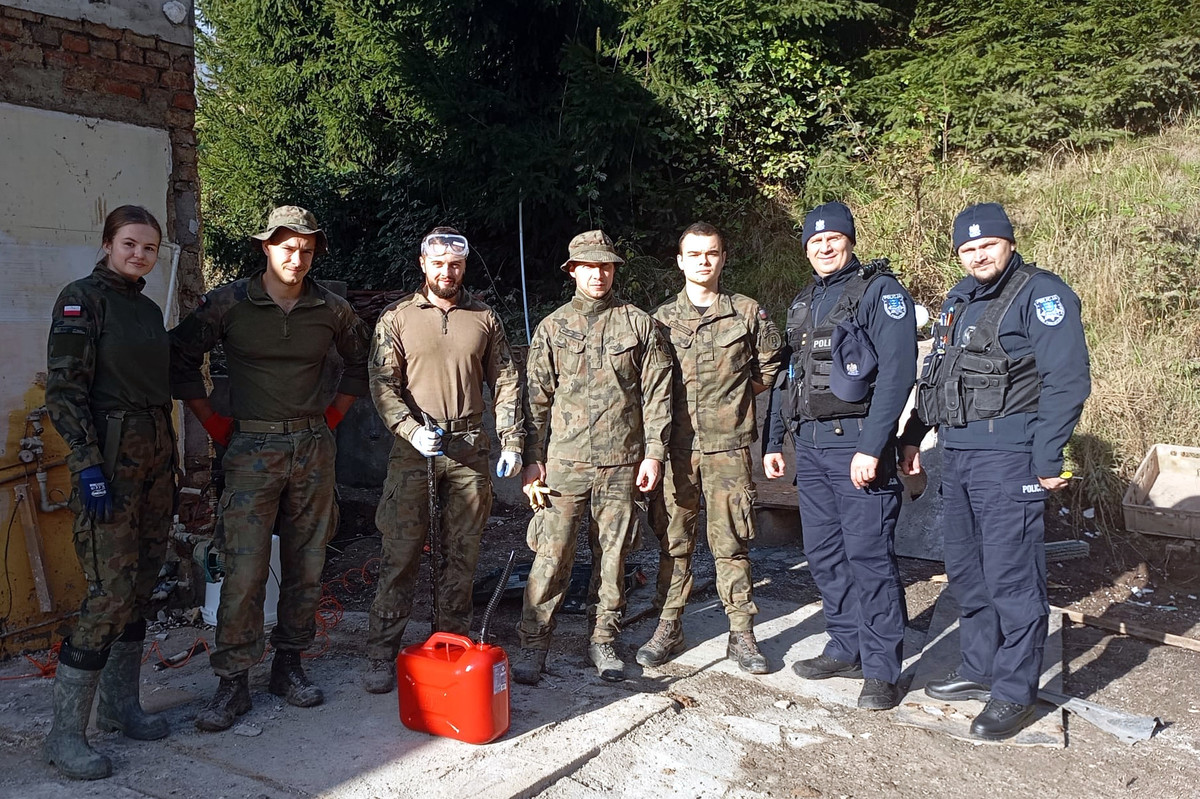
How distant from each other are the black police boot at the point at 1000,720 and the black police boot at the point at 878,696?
39cm

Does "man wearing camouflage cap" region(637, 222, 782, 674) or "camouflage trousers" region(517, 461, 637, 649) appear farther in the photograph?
"man wearing camouflage cap" region(637, 222, 782, 674)

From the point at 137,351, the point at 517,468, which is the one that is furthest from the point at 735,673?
the point at 137,351

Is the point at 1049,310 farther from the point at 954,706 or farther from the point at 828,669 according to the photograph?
the point at 828,669

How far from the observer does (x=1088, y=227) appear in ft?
29.5

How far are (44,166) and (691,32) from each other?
7064mm

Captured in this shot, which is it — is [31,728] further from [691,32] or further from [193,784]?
[691,32]

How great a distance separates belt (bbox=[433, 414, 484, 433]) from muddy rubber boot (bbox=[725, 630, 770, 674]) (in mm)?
1747

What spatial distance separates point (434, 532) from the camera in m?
4.51

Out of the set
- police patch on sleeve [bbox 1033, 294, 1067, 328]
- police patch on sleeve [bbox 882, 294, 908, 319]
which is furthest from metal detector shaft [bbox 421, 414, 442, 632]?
police patch on sleeve [bbox 1033, 294, 1067, 328]

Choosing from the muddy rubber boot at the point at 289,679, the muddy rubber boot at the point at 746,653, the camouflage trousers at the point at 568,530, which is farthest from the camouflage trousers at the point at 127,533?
the muddy rubber boot at the point at 746,653

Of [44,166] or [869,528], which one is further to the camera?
[44,166]

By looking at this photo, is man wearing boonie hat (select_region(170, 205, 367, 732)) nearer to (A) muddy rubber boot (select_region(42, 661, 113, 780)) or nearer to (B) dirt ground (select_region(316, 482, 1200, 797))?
(A) muddy rubber boot (select_region(42, 661, 113, 780))

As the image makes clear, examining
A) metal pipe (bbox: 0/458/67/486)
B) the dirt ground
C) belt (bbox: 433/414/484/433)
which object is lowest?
the dirt ground

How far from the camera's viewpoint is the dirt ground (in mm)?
3705
